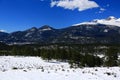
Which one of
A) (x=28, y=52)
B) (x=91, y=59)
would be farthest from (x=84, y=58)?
(x=28, y=52)

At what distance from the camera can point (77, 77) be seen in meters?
20.8

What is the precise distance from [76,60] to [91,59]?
19.2 feet

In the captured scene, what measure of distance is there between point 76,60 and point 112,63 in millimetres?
19177

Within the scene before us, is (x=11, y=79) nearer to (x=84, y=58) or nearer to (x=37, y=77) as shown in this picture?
(x=37, y=77)

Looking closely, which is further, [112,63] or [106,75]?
[112,63]

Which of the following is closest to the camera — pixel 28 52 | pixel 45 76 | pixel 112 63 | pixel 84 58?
pixel 45 76

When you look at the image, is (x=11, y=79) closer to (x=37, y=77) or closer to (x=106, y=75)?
(x=37, y=77)

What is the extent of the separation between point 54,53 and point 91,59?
3761 cm

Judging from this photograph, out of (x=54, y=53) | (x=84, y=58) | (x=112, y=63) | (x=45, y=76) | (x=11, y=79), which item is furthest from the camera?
(x=54, y=53)

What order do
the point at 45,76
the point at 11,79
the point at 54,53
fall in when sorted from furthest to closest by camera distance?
1. the point at 54,53
2. the point at 45,76
3. the point at 11,79

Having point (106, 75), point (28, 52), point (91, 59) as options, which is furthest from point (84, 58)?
point (28, 52)

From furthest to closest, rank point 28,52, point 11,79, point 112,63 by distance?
point 28,52 → point 112,63 → point 11,79

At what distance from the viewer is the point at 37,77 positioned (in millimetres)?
20578

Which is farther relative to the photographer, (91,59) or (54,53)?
(54,53)
